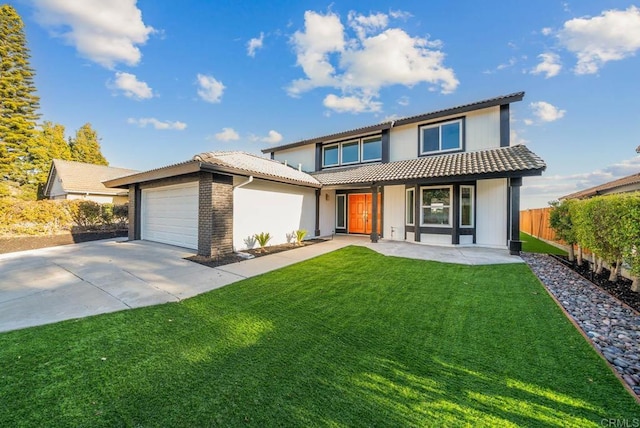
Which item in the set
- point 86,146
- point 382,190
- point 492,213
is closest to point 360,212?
point 382,190

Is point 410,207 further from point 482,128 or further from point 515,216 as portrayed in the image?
point 482,128

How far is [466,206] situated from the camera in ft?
35.9

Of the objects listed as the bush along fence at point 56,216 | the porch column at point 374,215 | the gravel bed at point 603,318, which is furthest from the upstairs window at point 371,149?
the bush along fence at point 56,216

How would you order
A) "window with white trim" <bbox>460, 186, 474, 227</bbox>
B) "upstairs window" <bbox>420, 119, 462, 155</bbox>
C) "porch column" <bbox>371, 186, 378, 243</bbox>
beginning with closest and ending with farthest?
"window with white trim" <bbox>460, 186, 474, 227</bbox> → "porch column" <bbox>371, 186, 378, 243</bbox> → "upstairs window" <bbox>420, 119, 462, 155</bbox>

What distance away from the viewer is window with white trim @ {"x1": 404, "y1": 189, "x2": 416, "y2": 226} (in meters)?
12.1

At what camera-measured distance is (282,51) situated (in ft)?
42.6

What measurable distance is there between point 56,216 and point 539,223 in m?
27.5

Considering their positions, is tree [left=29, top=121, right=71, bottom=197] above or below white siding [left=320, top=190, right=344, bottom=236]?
above

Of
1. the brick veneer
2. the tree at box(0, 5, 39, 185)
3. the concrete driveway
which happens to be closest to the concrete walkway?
the concrete driveway

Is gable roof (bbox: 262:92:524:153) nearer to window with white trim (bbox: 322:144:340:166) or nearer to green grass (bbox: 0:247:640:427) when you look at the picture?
window with white trim (bbox: 322:144:340:166)

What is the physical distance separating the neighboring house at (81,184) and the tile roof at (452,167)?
18576 mm

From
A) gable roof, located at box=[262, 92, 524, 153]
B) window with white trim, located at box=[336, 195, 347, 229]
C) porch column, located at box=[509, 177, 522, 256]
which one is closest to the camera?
porch column, located at box=[509, 177, 522, 256]

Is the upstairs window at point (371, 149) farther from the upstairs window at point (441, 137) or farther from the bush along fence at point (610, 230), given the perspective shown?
the bush along fence at point (610, 230)

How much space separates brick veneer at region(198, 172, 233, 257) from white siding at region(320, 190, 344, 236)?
6.43 metres
